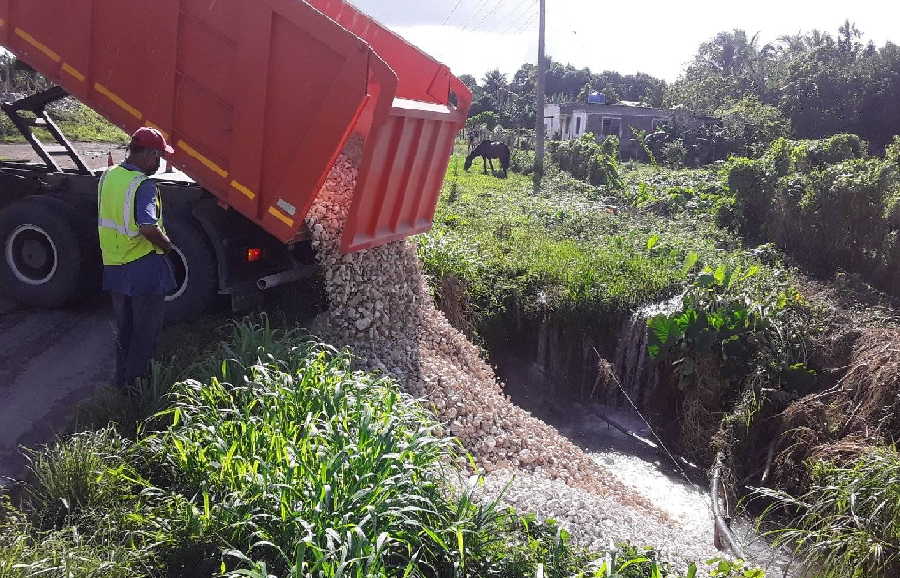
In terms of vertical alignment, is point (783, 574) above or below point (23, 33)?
below

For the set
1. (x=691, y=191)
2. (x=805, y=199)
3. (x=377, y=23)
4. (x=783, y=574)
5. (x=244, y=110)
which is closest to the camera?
(x=783, y=574)

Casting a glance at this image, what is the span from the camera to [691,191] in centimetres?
1534

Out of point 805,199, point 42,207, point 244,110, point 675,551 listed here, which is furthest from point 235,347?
point 805,199

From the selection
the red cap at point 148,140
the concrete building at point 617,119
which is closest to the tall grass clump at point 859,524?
the red cap at point 148,140

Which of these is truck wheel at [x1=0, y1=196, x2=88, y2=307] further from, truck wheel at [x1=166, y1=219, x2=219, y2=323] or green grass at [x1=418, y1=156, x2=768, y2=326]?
green grass at [x1=418, y1=156, x2=768, y2=326]

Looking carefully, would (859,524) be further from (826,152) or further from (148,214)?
(826,152)

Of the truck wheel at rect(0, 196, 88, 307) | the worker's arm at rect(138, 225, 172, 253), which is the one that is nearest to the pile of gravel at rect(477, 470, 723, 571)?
the worker's arm at rect(138, 225, 172, 253)

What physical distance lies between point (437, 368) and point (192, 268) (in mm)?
2159

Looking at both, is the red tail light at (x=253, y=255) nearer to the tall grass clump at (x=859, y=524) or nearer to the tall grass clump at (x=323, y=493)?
the tall grass clump at (x=323, y=493)

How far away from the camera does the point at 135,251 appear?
196 inches

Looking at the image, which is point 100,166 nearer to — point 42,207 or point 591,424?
point 42,207

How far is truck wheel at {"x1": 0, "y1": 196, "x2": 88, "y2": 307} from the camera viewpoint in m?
6.48

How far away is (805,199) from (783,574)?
6.84 meters

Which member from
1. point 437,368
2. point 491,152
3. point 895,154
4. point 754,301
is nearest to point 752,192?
point 895,154
